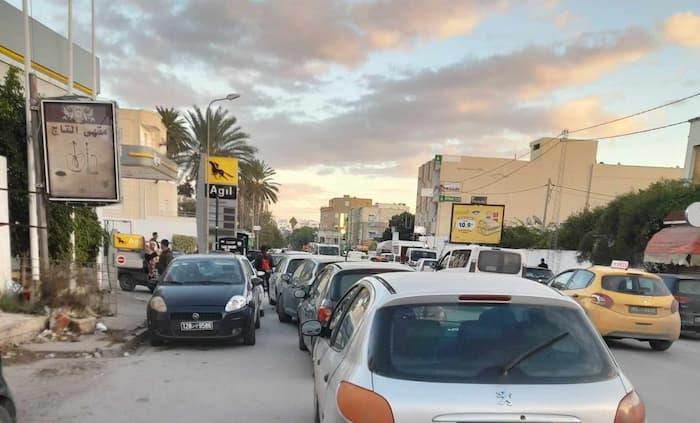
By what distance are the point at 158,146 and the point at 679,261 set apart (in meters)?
34.3

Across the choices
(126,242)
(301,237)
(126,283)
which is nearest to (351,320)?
(126,283)

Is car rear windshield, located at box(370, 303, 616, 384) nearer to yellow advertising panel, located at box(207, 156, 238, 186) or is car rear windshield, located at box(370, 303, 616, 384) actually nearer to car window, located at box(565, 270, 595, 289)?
car window, located at box(565, 270, 595, 289)

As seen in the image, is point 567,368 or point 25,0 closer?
point 567,368

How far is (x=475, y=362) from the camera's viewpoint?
269cm

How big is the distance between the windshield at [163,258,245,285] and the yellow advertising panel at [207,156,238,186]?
638 inches

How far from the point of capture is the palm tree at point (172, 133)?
37.8m

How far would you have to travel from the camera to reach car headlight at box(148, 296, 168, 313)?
7965mm

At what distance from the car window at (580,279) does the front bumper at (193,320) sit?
7082mm

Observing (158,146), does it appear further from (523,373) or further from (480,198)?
(480,198)

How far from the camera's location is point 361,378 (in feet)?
8.46

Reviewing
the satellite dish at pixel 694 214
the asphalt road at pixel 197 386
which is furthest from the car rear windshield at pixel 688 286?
the satellite dish at pixel 694 214

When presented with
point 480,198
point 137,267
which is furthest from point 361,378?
point 480,198

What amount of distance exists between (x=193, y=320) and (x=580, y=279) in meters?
7.96

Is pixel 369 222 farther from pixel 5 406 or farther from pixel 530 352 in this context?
pixel 530 352
